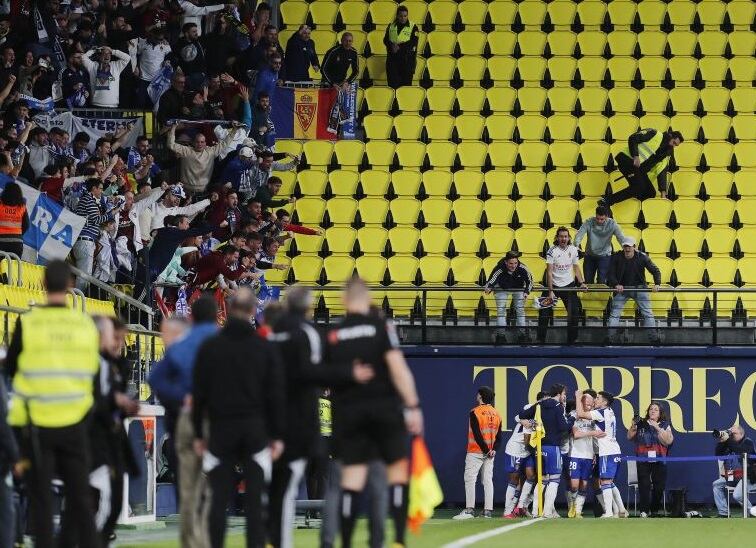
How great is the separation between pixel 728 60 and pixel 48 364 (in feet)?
65.4

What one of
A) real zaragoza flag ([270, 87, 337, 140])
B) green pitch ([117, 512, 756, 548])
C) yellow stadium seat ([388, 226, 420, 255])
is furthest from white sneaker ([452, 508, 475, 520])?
real zaragoza flag ([270, 87, 337, 140])

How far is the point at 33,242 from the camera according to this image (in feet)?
57.6

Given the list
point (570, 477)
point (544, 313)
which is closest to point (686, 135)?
point (544, 313)

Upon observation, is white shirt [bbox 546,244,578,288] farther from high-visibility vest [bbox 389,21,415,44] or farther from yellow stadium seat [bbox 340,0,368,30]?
yellow stadium seat [bbox 340,0,368,30]

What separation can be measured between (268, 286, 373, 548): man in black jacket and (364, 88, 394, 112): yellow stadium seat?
16733 mm

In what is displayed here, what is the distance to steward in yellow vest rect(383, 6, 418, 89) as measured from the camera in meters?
26.4

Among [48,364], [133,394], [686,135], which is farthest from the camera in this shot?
[686,135]

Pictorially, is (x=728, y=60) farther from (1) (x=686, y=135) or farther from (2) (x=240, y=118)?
(2) (x=240, y=118)

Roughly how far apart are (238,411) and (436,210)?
16029mm

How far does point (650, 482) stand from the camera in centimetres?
2286

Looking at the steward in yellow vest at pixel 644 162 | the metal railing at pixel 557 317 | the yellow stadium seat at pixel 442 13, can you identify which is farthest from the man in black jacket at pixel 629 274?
the yellow stadium seat at pixel 442 13

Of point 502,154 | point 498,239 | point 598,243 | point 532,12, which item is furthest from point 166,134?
point 532,12

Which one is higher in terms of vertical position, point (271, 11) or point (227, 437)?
point (271, 11)

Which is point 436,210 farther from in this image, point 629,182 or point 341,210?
point 629,182
